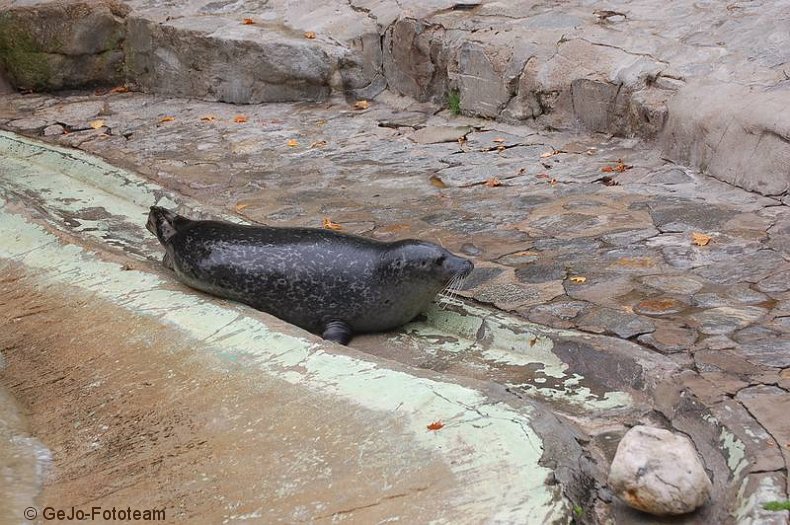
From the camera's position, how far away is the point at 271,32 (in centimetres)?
931

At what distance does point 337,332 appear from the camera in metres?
5.01

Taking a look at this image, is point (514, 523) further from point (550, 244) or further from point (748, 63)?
point (748, 63)

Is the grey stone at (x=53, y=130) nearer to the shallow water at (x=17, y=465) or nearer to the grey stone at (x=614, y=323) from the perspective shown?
the shallow water at (x=17, y=465)

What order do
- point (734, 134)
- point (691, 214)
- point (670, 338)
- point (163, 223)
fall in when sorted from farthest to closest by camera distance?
point (734, 134), point (691, 214), point (163, 223), point (670, 338)

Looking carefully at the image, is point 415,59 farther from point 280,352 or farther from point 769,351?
point 769,351

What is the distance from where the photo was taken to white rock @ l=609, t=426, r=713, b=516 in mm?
3287

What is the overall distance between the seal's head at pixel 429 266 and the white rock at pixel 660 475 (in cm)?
164

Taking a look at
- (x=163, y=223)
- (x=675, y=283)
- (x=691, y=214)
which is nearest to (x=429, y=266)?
(x=675, y=283)

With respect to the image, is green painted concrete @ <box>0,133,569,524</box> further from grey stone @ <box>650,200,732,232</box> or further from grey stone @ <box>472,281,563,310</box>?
grey stone @ <box>650,200,732,232</box>

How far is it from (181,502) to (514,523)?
3.84ft

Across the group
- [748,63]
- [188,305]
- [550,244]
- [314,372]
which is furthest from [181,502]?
[748,63]

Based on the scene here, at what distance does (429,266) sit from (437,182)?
214 centimetres

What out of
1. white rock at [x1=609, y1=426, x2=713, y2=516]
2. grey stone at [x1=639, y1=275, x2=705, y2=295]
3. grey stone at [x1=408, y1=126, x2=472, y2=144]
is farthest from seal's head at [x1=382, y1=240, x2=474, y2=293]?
grey stone at [x1=408, y1=126, x2=472, y2=144]

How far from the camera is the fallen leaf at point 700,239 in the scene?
18.0ft
